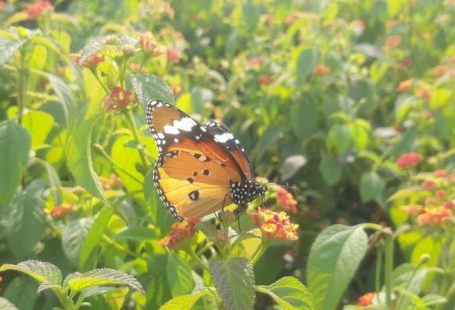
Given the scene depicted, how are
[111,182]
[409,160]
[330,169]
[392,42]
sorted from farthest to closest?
[392,42], [330,169], [409,160], [111,182]

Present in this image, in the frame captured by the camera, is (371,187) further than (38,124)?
Yes

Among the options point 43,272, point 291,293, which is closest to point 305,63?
point 291,293

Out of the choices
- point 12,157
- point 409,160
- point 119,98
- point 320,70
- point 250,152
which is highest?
point 119,98

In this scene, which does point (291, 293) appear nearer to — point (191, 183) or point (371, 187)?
point (191, 183)

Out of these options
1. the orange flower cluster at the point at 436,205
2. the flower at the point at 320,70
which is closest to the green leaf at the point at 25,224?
the orange flower cluster at the point at 436,205

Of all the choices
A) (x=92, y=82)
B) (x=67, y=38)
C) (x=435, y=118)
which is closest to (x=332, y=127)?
(x=435, y=118)

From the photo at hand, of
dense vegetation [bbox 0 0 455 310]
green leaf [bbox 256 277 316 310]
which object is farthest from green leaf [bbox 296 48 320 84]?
green leaf [bbox 256 277 316 310]

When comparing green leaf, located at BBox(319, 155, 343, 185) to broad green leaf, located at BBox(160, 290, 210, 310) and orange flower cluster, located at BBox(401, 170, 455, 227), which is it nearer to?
orange flower cluster, located at BBox(401, 170, 455, 227)
